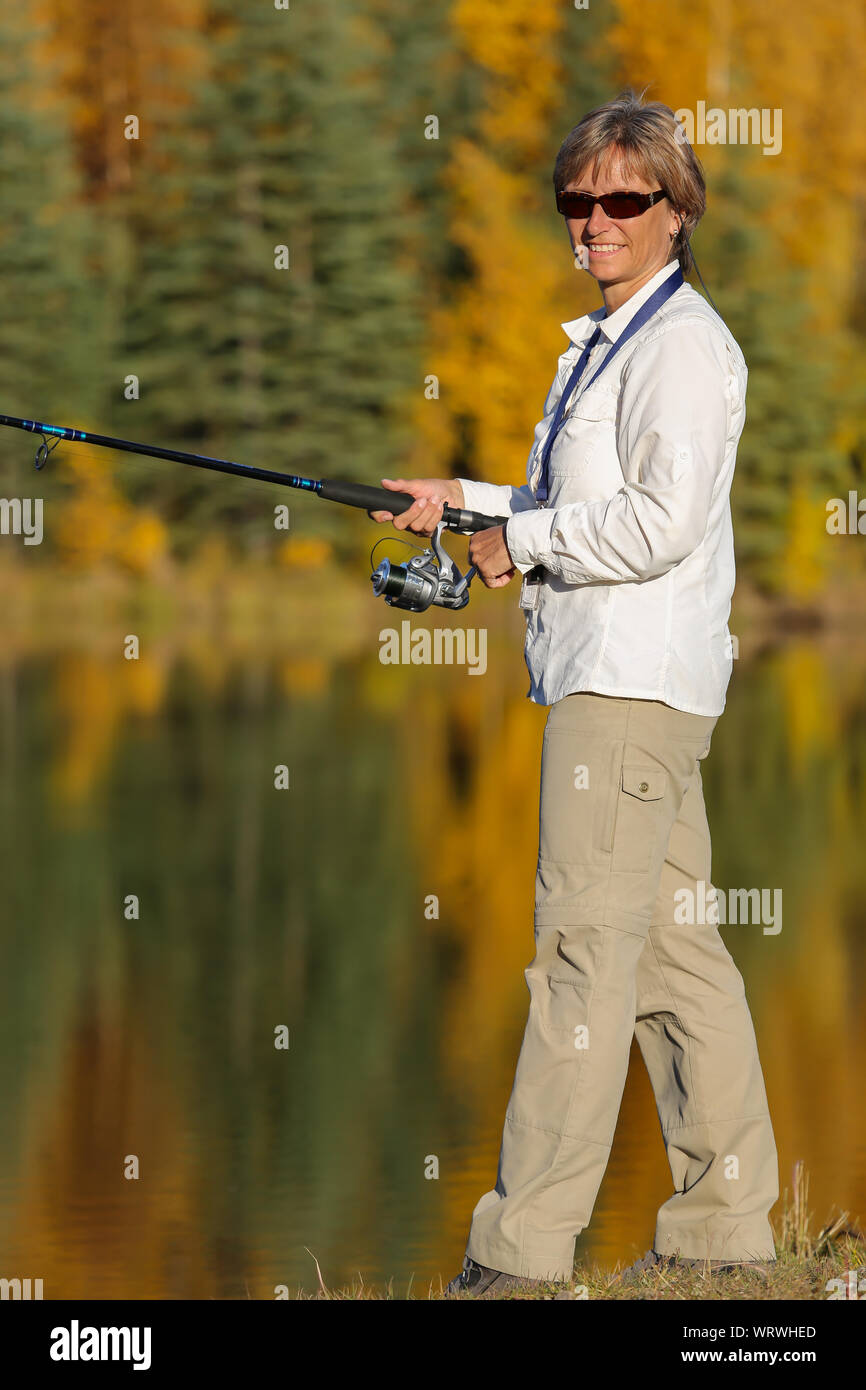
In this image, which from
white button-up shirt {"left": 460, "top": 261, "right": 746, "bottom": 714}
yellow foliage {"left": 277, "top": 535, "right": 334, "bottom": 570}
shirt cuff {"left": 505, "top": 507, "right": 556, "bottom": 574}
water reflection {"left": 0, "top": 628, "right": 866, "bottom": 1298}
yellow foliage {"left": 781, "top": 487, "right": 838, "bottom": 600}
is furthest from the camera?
yellow foliage {"left": 781, "top": 487, "right": 838, "bottom": 600}

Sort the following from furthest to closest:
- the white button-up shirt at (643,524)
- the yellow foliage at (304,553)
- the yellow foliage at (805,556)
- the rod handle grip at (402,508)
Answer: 1. the yellow foliage at (805,556)
2. the yellow foliage at (304,553)
3. the rod handle grip at (402,508)
4. the white button-up shirt at (643,524)

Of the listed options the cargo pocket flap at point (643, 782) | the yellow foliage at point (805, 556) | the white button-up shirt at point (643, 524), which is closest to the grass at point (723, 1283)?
the cargo pocket flap at point (643, 782)

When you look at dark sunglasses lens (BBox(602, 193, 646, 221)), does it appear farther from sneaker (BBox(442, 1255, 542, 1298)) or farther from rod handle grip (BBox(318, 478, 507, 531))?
sneaker (BBox(442, 1255, 542, 1298))

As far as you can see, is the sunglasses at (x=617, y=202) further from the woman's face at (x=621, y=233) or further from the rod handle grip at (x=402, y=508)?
the rod handle grip at (x=402, y=508)

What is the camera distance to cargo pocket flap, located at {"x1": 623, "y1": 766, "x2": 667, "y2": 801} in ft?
11.0

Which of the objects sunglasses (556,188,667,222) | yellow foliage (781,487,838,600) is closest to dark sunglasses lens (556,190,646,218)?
sunglasses (556,188,667,222)

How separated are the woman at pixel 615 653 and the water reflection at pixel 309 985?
120 cm

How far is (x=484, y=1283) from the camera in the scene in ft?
11.1

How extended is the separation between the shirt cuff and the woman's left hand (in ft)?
0.09

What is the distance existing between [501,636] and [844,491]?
795 centimetres

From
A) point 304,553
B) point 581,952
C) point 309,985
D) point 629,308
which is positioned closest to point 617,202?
point 629,308

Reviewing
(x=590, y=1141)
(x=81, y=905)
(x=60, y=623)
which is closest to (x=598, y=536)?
(x=590, y=1141)

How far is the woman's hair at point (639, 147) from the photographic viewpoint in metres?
3.40

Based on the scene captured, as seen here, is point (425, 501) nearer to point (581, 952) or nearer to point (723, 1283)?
point (581, 952)
